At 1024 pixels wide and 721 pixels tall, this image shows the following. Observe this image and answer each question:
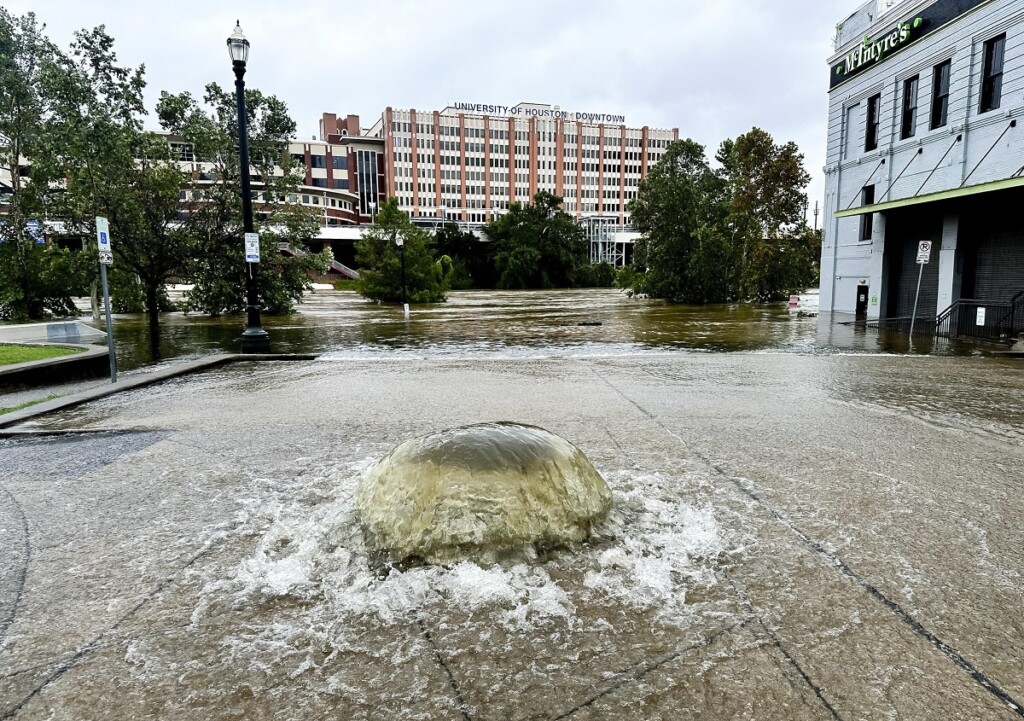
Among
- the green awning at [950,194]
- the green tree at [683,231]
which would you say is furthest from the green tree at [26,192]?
the green tree at [683,231]

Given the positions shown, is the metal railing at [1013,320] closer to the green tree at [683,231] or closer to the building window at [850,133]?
the building window at [850,133]

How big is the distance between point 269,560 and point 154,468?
2.57 meters

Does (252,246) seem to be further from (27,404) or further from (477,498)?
(477,498)

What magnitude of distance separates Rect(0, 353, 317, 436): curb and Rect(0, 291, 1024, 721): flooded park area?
26cm

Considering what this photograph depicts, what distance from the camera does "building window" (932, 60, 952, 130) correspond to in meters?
22.0

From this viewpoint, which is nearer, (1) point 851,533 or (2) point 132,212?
(1) point 851,533

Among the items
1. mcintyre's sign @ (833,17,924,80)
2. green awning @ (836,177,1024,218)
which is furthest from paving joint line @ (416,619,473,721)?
mcintyre's sign @ (833,17,924,80)

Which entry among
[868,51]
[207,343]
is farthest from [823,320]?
[207,343]

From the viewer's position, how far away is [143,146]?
67.2 feet

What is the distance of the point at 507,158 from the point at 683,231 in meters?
104

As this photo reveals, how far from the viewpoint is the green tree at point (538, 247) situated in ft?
253

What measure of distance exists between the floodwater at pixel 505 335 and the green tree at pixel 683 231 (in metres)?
10.7

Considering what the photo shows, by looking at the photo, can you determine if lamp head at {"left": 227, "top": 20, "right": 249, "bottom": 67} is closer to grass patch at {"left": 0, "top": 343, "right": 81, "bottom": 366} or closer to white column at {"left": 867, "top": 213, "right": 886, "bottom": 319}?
grass patch at {"left": 0, "top": 343, "right": 81, "bottom": 366}

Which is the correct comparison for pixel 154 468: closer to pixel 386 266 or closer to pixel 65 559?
pixel 65 559
